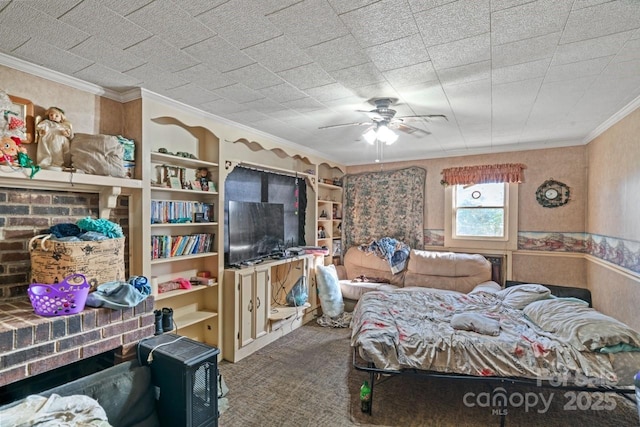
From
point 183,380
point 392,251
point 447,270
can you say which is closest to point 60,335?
point 183,380

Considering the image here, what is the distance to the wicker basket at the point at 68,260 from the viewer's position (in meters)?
1.79

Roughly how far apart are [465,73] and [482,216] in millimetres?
3094

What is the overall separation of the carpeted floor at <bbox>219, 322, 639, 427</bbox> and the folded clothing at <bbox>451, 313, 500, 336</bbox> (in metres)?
0.54

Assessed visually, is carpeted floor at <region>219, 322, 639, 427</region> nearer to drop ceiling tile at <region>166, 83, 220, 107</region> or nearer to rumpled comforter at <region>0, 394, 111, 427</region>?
rumpled comforter at <region>0, 394, 111, 427</region>

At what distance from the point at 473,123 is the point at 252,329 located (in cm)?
320

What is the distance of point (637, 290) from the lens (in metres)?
2.64

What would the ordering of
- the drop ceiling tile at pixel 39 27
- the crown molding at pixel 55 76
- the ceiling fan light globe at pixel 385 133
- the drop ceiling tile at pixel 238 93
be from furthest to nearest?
the ceiling fan light globe at pixel 385 133 < the drop ceiling tile at pixel 238 93 < the crown molding at pixel 55 76 < the drop ceiling tile at pixel 39 27

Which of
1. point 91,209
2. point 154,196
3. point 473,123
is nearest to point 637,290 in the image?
point 473,123

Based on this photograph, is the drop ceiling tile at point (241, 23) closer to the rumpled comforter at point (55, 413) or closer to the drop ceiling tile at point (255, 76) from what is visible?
the drop ceiling tile at point (255, 76)

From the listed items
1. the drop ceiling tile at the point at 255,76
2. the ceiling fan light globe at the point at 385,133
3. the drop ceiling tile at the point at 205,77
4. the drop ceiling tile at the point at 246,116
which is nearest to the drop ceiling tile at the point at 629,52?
the ceiling fan light globe at the point at 385,133

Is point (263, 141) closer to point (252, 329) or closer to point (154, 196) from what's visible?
point (154, 196)

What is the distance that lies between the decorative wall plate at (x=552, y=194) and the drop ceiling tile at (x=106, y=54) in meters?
4.80

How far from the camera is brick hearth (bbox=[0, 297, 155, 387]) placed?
1436 mm

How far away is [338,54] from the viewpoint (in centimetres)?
185
